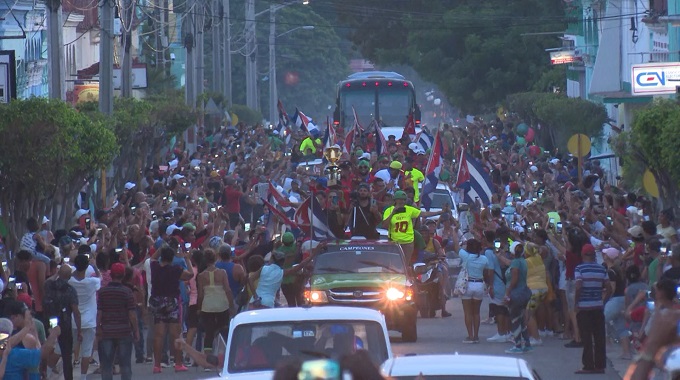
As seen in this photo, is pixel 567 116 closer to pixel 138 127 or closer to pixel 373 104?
pixel 373 104

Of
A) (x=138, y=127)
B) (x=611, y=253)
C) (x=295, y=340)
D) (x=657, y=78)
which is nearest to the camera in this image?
(x=295, y=340)

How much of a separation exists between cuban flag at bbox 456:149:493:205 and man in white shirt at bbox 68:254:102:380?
46.0 ft

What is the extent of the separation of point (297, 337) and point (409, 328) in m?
8.34

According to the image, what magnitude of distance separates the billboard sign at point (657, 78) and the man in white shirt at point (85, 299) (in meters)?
19.2

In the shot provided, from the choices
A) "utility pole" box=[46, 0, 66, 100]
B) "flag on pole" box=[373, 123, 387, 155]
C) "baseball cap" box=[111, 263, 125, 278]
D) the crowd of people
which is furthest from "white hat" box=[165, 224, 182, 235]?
"flag on pole" box=[373, 123, 387, 155]

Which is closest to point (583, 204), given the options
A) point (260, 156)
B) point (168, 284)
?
point (168, 284)

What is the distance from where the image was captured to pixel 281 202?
2531 cm

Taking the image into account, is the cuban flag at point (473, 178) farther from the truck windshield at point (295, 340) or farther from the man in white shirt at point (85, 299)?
the truck windshield at point (295, 340)

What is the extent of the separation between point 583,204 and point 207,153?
818 inches

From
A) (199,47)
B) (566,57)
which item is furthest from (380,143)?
(566,57)

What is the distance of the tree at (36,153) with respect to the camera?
24.1 metres

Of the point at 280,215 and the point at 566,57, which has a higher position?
the point at 566,57

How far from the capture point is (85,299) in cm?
1603

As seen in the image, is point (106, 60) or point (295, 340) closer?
point (295, 340)
